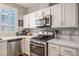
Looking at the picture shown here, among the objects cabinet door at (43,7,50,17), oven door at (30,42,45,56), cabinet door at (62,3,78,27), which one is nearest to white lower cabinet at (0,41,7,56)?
oven door at (30,42,45,56)

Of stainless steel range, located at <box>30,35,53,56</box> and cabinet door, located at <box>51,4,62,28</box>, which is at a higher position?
cabinet door, located at <box>51,4,62,28</box>

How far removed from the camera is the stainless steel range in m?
1.23

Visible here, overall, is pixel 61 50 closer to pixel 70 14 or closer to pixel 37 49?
pixel 37 49

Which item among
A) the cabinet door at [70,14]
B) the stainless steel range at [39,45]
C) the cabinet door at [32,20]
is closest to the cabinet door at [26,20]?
the cabinet door at [32,20]

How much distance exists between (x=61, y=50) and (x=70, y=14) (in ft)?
1.72

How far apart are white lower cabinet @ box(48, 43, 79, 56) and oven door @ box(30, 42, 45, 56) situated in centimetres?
10

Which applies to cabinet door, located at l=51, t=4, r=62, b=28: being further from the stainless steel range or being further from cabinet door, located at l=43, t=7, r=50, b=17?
the stainless steel range

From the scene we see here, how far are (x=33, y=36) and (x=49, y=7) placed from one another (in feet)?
1.56

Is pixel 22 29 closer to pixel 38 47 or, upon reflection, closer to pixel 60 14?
pixel 38 47

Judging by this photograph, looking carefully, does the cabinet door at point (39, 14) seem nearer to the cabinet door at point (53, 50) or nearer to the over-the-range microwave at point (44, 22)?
the over-the-range microwave at point (44, 22)

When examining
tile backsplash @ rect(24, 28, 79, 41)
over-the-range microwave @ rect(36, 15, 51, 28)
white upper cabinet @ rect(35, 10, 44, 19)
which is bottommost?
tile backsplash @ rect(24, 28, 79, 41)

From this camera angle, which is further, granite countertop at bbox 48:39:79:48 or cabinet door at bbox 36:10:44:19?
cabinet door at bbox 36:10:44:19

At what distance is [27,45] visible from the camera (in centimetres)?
128

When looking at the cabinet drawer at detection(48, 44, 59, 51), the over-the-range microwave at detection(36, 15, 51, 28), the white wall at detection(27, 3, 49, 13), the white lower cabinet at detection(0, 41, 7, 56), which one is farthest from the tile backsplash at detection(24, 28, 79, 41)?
the white lower cabinet at detection(0, 41, 7, 56)
